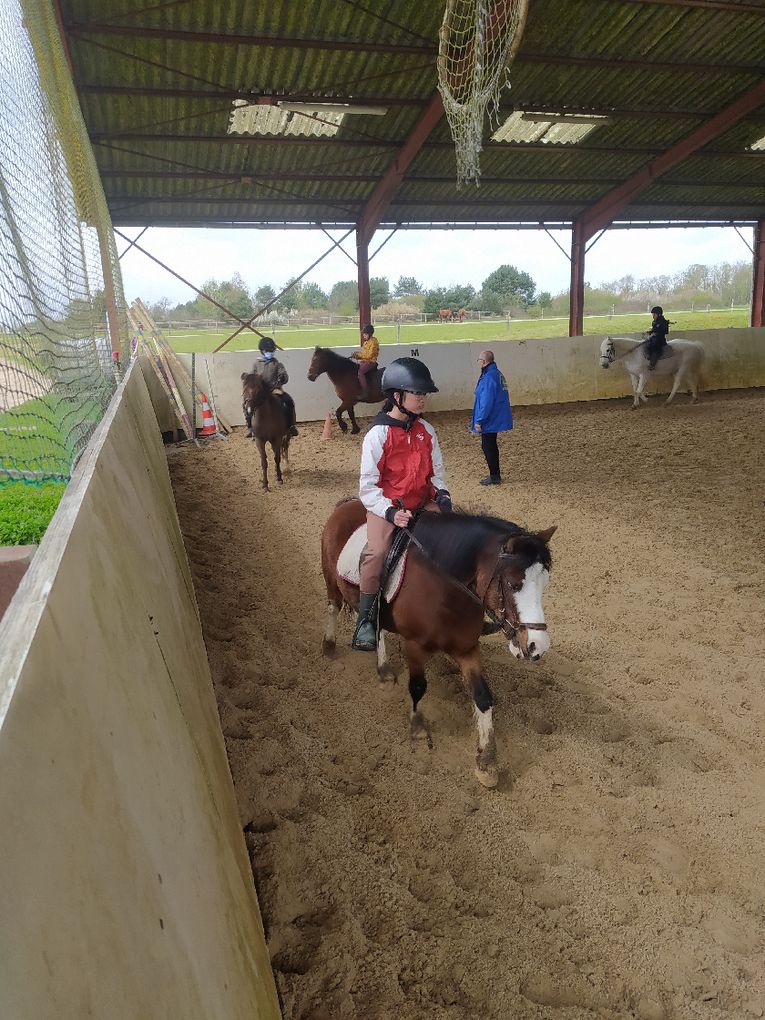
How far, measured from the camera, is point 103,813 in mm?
887

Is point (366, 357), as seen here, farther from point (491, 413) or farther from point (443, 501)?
point (443, 501)

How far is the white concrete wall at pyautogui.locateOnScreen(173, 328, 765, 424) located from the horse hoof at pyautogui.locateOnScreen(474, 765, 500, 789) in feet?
39.9

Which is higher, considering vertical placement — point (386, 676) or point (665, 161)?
point (665, 161)

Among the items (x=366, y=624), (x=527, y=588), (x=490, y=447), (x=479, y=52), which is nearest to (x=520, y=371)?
(x=490, y=447)

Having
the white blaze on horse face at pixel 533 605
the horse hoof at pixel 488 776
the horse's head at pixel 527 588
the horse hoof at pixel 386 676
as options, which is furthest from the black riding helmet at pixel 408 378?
the horse hoof at pixel 488 776

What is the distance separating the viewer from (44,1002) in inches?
23.5

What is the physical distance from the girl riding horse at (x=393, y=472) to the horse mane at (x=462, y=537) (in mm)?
190

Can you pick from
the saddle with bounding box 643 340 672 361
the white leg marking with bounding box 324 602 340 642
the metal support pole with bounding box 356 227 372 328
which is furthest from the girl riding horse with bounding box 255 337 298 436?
the saddle with bounding box 643 340 672 361

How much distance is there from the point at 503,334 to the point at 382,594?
94.3 feet

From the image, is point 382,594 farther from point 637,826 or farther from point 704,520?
point 704,520

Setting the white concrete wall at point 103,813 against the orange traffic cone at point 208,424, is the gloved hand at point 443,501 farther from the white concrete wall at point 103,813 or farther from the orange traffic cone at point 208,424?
the orange traffic cone at point 208,424

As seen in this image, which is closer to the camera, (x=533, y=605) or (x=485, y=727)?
(x=533, y=605)

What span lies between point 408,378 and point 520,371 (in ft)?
42.2

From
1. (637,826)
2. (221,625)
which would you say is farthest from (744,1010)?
(221,625)
